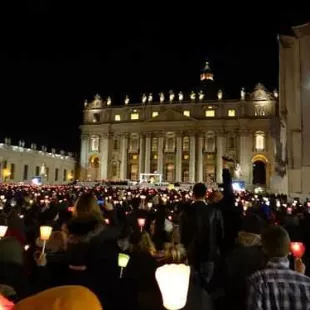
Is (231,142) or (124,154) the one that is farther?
(124,154)

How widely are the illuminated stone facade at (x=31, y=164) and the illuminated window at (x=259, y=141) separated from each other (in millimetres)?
42599

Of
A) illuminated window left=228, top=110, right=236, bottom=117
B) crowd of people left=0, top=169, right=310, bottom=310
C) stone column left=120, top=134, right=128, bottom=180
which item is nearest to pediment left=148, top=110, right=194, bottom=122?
stone column left=120, top=134, right=128, bottom=180

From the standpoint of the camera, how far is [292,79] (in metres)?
36.5

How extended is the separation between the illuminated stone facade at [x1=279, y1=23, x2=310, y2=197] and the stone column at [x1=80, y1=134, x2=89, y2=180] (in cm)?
5821

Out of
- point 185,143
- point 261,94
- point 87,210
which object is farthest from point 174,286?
point 261,94

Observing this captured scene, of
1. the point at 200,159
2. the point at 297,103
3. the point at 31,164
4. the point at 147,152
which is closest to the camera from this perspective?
the point at 297,103

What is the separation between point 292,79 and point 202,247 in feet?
113

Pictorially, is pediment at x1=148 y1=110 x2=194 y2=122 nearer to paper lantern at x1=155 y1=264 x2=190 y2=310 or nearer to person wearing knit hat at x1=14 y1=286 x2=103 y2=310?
paper lantern at x1=155 y1=264 x2=190 y2=310

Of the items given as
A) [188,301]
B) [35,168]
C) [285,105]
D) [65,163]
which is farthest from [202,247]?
Answer: [65,163]

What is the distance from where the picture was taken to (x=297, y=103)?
3412cm

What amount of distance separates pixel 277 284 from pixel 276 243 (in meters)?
0.31

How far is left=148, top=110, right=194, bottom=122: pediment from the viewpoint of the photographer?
81812 millimetres

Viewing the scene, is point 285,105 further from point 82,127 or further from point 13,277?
point 82,127

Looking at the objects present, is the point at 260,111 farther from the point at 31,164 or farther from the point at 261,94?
the point at 31,164
